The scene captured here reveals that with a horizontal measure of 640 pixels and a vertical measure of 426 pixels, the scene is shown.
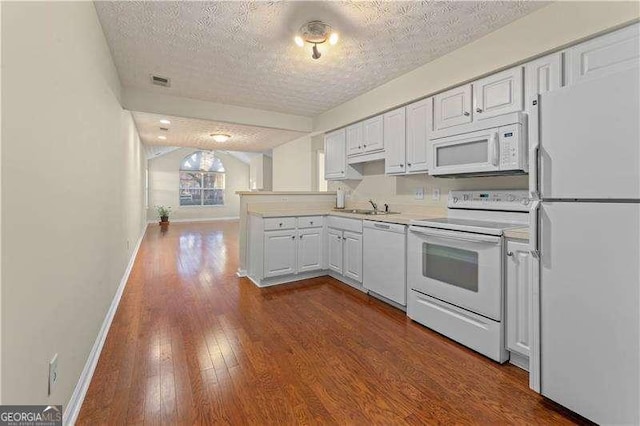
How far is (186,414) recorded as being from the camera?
1.50m

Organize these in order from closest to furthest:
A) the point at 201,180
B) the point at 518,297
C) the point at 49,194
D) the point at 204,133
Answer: the point at 49,194
the point at 518,297
the point at 204,133
the point at 201,180

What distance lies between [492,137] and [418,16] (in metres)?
1.06

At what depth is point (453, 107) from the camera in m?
2.64

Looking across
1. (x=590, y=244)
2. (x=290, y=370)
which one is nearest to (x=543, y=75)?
(x=590, y=244)

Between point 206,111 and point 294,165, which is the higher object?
point 206,111

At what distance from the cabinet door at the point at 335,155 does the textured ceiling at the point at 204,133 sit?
849 mm

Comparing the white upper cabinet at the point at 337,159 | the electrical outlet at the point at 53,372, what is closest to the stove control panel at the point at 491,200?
the white upper cabinet at the point at 337,159

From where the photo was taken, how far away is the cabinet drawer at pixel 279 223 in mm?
3480

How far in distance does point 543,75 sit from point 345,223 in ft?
7.35

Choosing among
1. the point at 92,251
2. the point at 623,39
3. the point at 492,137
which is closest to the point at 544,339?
the point at 492,137

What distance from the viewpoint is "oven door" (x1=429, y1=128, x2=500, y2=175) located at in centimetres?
221

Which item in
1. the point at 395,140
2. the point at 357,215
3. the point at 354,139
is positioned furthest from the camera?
the point at 354,139

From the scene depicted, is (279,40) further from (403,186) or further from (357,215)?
(403,186)

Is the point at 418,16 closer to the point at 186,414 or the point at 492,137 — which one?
the point at 492,137
